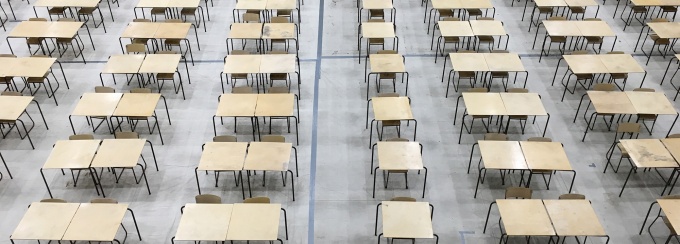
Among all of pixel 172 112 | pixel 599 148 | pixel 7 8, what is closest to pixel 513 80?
pixel 599 148

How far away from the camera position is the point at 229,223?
341 inches

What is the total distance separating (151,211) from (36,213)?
1937 millimetres

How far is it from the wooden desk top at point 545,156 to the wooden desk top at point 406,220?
8.11 feet

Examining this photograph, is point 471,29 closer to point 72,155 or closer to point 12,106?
point 72,155

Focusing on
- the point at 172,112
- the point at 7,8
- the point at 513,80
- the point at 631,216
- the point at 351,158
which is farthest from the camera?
the point at 7,8

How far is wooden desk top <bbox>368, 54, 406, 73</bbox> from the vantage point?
41.2ft

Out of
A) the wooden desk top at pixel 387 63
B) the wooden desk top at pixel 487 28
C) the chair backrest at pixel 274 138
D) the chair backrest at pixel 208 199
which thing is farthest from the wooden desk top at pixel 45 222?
the wooden desk top at pixel 487 28

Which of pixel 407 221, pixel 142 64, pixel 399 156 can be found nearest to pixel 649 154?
pixel 399 156

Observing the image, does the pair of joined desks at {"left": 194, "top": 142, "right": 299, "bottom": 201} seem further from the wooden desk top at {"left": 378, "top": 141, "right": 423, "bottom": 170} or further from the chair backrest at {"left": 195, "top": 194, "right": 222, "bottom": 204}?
the wooden desk top at {"left": 378, "top": 141, "right": 423, "bottom": 170}

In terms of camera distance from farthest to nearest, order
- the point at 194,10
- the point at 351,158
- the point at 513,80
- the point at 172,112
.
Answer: the point at 194,10 → the point at 513,80 → the point at 172,112 → the point at 351,158

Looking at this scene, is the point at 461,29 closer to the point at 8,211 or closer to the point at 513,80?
the point at 513,80

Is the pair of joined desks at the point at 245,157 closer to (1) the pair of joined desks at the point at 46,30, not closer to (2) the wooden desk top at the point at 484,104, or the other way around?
(2) the wooden desk top at the point at 484,104

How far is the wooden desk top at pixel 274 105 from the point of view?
11250 millimetres

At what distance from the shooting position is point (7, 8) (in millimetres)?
17172
